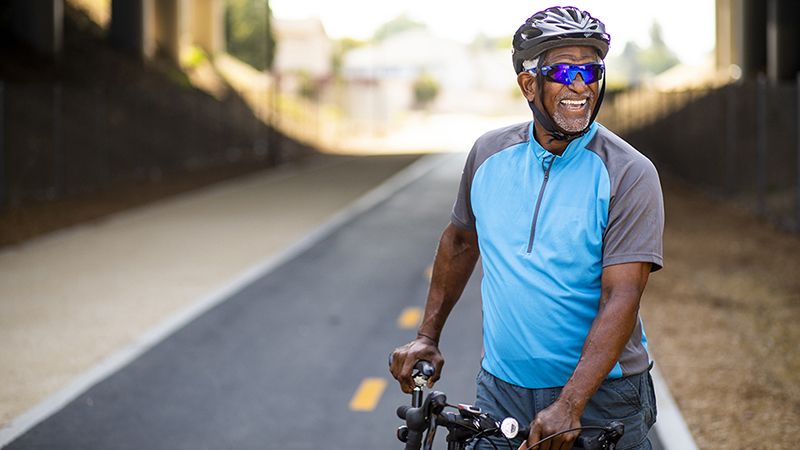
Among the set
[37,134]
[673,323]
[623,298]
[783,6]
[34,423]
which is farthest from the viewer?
[783,6]

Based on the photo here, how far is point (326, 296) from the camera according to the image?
9930mm

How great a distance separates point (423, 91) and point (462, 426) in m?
91.6

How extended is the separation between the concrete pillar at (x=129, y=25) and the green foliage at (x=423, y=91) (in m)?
60.6

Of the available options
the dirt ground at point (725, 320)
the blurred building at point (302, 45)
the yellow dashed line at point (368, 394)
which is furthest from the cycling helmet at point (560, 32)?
the blurred building at point (302, 45)

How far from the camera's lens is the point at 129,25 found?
32.8m

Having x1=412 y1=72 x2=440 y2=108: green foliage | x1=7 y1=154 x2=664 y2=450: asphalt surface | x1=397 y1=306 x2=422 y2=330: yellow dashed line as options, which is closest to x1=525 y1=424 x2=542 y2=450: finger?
x1=7 y1=154 x2=664 y2=450: asphalt surface

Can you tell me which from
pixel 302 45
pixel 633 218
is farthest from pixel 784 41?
pixel 302 45

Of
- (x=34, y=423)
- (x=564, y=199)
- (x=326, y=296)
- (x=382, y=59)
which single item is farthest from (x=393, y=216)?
(x=382, y=59)

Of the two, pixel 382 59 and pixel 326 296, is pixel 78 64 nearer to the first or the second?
pixel 326 296

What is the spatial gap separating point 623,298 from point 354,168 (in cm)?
2574

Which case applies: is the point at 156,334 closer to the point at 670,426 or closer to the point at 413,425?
the point at 670,426

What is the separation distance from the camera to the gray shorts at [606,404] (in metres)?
2.67

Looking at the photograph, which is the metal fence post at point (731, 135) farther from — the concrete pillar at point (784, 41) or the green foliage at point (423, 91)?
the green foliage at point (423, 91)

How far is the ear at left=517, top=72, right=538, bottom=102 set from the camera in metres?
2.68
